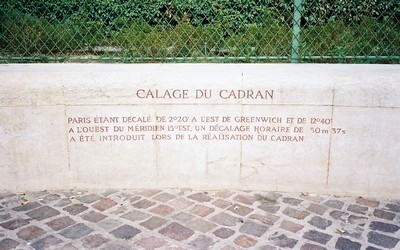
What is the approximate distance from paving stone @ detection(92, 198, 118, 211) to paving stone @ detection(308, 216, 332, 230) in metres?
2.08

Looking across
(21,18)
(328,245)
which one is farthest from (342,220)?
(21,18)

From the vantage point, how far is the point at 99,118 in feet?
14.6

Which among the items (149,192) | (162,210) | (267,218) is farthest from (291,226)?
(149,192)

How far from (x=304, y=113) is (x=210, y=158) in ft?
3.80

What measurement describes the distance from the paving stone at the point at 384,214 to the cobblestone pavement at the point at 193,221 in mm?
10

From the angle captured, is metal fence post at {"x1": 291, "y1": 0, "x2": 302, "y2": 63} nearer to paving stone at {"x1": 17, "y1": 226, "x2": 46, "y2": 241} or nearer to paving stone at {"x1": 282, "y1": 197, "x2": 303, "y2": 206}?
paving stone at {"x1": 282, "y1": 197, "x2": 303, "y2": 206}

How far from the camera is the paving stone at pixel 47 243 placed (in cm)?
347

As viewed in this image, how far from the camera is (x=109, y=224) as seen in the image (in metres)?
3.89

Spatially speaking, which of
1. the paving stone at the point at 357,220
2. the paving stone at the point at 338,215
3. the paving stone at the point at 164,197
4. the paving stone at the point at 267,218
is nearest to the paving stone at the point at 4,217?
the paving stone at the point at 164,197

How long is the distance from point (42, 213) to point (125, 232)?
1.00 meters

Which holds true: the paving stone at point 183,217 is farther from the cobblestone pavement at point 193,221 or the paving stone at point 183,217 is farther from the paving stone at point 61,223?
the paving stone at point 61,223

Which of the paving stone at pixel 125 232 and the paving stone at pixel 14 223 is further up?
the paving stone at pixel 14 223

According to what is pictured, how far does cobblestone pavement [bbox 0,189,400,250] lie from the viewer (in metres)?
3.56

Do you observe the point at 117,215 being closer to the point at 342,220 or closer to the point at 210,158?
the point at 210,158
